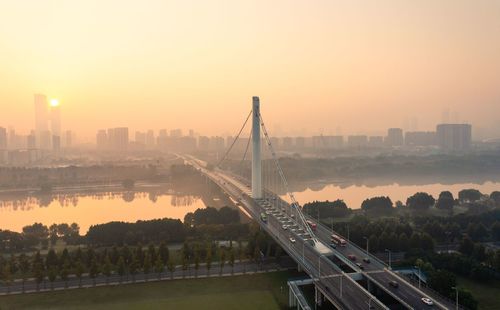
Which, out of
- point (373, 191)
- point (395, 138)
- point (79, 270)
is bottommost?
point (373, 191)

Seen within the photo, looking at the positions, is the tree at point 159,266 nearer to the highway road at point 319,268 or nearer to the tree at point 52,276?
the tree at point 52,276

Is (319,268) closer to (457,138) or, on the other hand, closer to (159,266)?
(159,266)

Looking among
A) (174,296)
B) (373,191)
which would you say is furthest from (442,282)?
(373,191)

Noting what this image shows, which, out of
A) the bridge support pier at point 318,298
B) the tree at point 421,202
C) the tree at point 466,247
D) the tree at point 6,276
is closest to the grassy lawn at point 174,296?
the tree at point 6,276

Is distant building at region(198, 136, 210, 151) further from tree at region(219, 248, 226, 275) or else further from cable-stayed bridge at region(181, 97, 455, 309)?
tree at region(219, 248, 226, 275)

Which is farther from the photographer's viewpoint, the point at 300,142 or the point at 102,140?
the point at 300,142

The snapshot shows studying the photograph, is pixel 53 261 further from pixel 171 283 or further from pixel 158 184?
pixel 158 184
